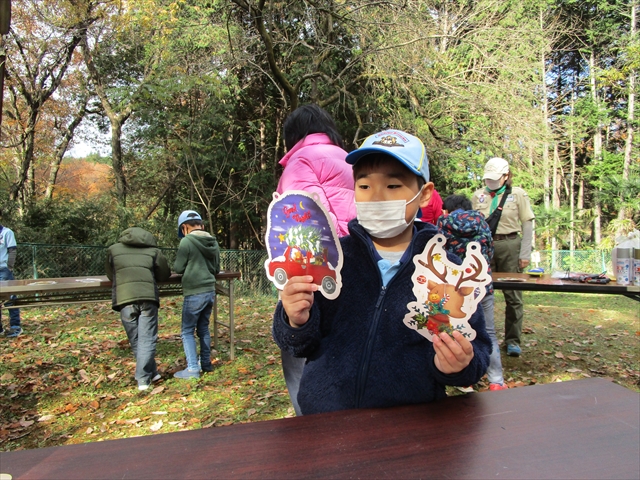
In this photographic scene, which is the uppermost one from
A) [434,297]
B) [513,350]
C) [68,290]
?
[434,297]

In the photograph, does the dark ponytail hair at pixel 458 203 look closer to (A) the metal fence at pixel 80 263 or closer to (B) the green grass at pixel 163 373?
(B) the green grass at pixel 163 373

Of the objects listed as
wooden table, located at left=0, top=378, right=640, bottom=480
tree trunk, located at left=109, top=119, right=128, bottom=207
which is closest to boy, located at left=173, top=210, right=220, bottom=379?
wooden table, located at left=0, top=378, right=640, bottom=480

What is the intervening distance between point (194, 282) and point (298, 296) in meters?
3.53

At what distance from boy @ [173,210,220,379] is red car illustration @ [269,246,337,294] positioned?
3.44 meters

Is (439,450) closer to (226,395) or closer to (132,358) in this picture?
(226,395)

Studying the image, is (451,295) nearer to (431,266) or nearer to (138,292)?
(431,266)

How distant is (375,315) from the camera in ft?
4.33

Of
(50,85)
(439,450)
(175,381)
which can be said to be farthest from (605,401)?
(50,85)

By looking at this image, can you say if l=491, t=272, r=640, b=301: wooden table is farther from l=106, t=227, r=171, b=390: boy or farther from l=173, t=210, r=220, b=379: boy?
l=106, t=227, r=171, b=390: boy

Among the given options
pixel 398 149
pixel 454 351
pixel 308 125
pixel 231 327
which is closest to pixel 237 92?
pixel 231 327

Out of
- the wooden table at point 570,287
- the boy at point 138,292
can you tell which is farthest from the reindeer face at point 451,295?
the boy at point 138,292

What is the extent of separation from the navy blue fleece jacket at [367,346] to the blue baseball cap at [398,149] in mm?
217

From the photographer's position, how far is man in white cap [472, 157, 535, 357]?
4652 millimetres

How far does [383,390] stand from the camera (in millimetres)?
1267
